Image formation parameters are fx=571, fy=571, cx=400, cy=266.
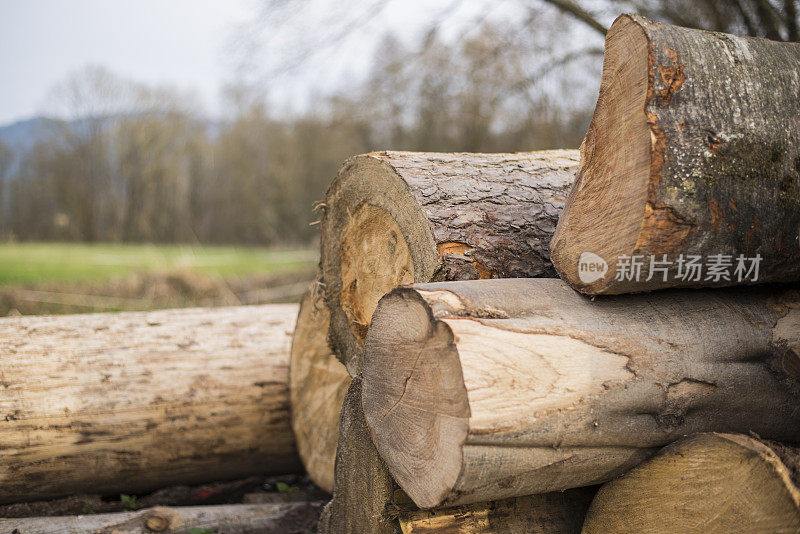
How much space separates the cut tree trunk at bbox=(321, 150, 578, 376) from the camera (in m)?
1.94

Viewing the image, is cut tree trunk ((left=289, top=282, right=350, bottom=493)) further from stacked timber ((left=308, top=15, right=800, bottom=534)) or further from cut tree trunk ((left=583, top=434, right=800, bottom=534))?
cut tree trunk ((left=583, top=434, right=800, bottom=534))

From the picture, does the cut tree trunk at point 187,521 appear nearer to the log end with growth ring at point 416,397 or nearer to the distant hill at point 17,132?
the log end with growth ring at point 416,397

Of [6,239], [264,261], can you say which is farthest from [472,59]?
[6,239]

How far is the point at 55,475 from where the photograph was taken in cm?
250

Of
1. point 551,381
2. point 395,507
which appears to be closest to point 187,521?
point 395,507

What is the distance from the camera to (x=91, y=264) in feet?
27.6

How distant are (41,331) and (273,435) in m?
1.20

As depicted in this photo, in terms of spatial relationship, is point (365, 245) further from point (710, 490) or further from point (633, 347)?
point (710, 490)

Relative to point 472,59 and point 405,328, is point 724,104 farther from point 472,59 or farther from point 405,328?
point 472,59

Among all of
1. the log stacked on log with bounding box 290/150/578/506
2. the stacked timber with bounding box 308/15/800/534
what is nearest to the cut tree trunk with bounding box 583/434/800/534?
the stacked timber with bounding box 308/15/800/534

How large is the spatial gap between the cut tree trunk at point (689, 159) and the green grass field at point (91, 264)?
623 centimetres

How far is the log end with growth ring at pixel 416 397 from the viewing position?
1291mm

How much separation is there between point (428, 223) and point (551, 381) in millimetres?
746

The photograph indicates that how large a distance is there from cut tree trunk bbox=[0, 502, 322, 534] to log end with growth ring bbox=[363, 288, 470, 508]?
116 cm
